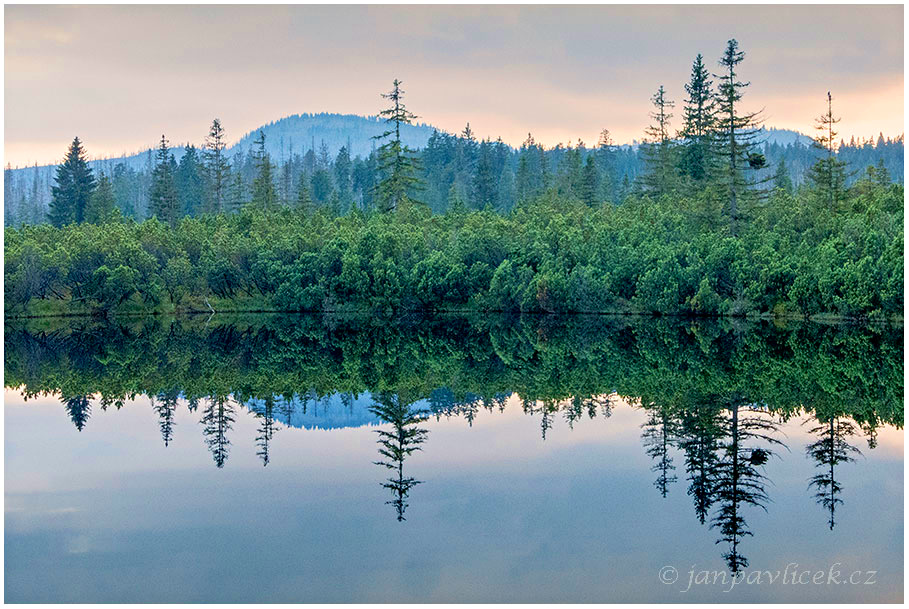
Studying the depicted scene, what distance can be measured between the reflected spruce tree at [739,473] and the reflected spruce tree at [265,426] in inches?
393

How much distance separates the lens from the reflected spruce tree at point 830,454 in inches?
663

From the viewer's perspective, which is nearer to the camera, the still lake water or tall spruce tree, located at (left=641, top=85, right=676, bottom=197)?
the still lake water

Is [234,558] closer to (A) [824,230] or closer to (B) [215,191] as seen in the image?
(A) [824,230]

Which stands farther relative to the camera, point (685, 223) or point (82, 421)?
point (685, 223)

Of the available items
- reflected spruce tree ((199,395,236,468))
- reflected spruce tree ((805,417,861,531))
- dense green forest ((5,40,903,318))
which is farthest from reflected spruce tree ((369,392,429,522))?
dense green forest ((5,40,903,318))

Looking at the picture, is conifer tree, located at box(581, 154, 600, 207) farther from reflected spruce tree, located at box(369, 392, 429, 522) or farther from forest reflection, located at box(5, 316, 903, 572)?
reflected spruce tree, located at box(369, 392, 429, 522)

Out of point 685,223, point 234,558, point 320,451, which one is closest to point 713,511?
point 234,558

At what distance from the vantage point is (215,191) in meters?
113

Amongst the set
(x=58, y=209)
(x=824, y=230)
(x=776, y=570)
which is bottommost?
(x=776, y=570)

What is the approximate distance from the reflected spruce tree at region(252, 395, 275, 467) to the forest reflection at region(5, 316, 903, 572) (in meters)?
0.08

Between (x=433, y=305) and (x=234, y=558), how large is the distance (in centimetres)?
5322

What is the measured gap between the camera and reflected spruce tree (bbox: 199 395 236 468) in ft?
71.3

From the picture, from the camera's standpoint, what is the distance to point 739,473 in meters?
18.4

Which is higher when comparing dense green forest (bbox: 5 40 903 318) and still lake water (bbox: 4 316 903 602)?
dense green forest (bbox: 5 40 903 318)
